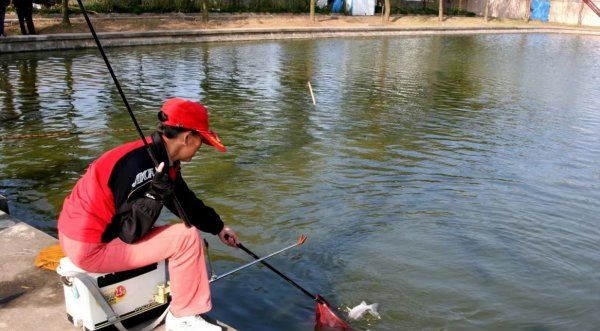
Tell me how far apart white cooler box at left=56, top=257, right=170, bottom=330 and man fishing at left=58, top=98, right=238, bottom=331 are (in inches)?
3.9

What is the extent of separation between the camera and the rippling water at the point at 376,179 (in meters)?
5.27

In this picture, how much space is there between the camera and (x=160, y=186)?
295 cm

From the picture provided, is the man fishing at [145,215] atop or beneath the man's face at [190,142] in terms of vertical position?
beneath

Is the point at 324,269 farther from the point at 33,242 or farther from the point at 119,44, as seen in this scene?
the point at 119,44

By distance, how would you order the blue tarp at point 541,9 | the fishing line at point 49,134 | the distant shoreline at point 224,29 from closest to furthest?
the fishing line at point 49,134 → the distant shoreline at point 224,29 → the blue tarp at point 541,9

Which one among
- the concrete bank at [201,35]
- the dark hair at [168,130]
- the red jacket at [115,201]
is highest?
the concrete bank at [201,35]

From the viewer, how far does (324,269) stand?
566 centimetres

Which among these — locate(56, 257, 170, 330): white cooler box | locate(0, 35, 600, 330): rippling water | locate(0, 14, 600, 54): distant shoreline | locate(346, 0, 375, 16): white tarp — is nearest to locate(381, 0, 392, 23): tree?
locate(0, 14, 600, 54): distant shoreline

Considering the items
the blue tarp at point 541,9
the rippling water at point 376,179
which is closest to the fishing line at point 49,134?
the rippling water at point 376,179

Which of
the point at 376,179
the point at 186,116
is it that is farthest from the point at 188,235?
the point at 376,179

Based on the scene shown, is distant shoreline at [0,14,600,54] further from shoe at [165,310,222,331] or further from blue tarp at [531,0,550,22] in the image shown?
shoe at [165,310,222,331]

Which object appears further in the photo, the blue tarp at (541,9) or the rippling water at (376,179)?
the blue tarp at (541,9)

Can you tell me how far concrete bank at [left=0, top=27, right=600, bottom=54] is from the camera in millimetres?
20688

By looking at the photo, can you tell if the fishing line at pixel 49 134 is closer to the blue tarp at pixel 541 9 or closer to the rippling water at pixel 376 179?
the rippling water at pixel 376 179
